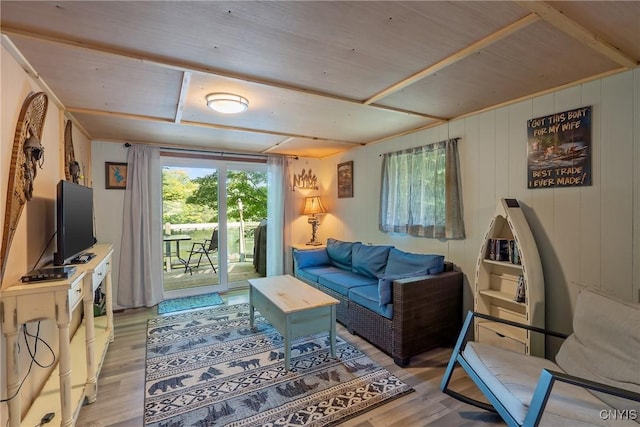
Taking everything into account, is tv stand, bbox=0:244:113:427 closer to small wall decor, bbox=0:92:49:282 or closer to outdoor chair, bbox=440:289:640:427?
small wall decor, bbox=0:92:49:282

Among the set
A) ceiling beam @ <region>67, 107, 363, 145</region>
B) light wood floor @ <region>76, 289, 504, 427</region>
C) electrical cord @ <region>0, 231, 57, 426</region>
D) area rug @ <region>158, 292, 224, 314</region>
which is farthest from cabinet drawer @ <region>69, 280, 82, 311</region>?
area rug @ <region>158, 292, 224, 314</region>

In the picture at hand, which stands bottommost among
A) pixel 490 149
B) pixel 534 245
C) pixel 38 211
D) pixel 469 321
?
pixel 469 321

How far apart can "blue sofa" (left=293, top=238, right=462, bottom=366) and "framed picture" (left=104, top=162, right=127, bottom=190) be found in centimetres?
290

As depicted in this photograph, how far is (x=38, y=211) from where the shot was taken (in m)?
2.09

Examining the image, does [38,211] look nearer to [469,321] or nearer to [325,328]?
[325,328]

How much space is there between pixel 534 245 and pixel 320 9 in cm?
226

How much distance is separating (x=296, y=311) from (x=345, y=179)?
8.85 feet

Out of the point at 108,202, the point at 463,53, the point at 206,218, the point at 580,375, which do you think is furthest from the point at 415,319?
the point at 108,202

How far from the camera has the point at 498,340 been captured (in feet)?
7.98

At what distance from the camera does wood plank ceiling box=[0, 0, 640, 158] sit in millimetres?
1346

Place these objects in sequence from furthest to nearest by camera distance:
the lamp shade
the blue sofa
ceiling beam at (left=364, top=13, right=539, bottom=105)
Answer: the lamp shade < the blue sofa < ceiling beam at (left=364, top=13, right=539, bottom=105)

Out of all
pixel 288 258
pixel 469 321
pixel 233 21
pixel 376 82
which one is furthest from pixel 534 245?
pixel 288 258

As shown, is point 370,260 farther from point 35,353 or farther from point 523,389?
point 35,353

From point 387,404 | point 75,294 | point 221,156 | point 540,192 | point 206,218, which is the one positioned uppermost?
point 221,156
